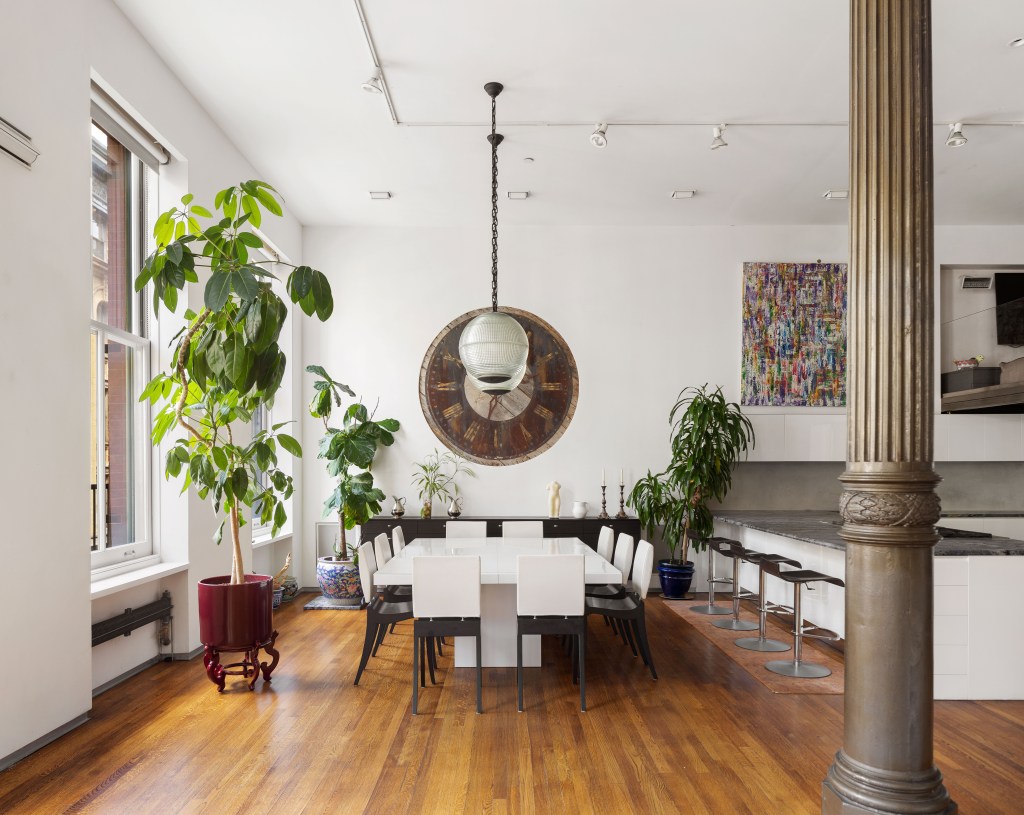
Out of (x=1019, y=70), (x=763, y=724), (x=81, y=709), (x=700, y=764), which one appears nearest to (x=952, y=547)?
(x=763, y=724)

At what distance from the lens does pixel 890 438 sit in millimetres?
2291

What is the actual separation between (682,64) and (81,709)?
466 cm

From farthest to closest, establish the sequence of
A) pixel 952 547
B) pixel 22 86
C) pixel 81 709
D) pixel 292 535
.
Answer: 1. pixel 292 535
2. pixel 952 547
3. pixel 81 709
4. pixel 22 86

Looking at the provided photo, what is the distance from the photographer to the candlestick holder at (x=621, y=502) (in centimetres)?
690

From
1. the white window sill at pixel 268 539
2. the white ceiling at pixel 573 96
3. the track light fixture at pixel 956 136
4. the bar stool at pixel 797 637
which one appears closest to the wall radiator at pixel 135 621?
the white window sill at pixel 268 539

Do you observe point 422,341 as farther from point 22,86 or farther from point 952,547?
point 952,547

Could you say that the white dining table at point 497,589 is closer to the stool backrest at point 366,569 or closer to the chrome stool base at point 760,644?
the stool backrest at point 366,569

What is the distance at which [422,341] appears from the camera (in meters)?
7.30

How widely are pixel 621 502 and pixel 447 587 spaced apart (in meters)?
3.31

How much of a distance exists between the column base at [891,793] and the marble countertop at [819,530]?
89cm

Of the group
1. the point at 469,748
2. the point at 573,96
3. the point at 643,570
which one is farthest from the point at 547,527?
the point at 573,96

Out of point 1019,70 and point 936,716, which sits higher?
point 1019,70

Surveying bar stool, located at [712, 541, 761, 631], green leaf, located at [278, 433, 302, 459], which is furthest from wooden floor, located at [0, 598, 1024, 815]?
green leaf, located at [278, 433, 302, 459]

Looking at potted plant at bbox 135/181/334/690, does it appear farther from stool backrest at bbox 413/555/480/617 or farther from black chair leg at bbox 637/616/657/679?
black chair leg at bbox 637/616/657/679
